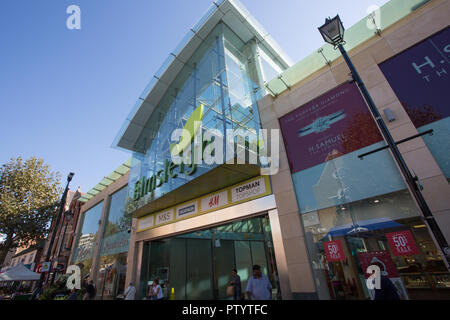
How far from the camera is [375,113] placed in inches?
194

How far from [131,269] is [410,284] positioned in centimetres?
1358

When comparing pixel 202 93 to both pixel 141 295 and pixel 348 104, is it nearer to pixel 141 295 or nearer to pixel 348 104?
pixel 348 104

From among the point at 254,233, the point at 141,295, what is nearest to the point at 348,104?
the point at 254,233

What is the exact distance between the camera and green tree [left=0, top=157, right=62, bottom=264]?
22.9 m

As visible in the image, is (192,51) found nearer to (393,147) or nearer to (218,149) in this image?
(218,149)

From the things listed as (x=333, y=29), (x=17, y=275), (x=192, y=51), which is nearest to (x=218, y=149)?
(x=333, y=29)

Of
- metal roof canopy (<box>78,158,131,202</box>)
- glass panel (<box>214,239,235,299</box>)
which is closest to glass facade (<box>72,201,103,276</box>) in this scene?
metal roof canopy (<box>78,158,131,202</box>)

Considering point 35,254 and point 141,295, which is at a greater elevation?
point 35,254

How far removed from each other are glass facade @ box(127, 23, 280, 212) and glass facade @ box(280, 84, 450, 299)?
2580 millimetres

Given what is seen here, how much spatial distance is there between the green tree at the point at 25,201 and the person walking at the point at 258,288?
1096 inches

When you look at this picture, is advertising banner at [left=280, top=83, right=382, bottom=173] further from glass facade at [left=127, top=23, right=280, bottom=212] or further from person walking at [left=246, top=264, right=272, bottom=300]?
person walking at [left=246, top=264, right=272, bottom=300]

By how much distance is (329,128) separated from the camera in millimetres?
7633

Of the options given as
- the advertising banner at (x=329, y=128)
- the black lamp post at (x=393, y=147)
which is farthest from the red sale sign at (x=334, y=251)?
the black lamp post at (x=393, y=147)

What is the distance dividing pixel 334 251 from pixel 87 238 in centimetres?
2457
